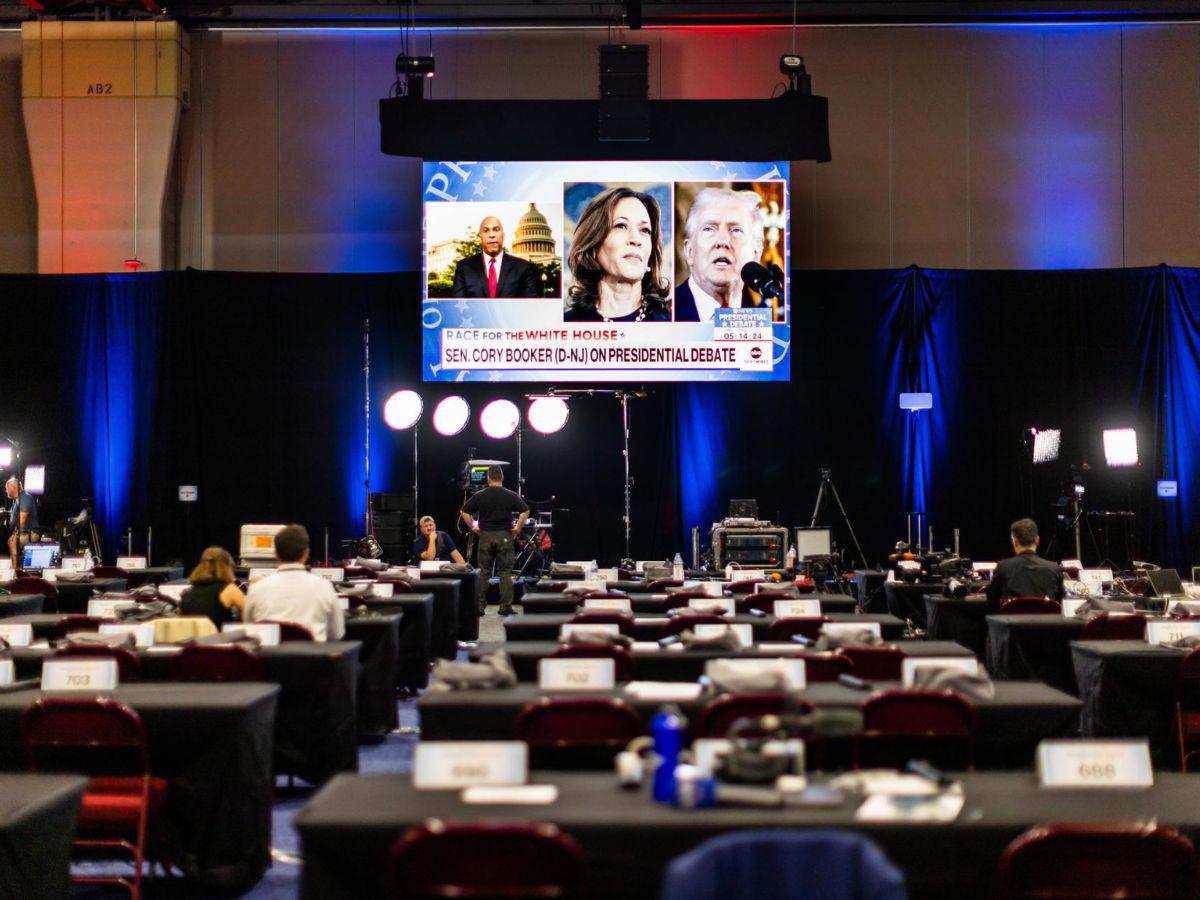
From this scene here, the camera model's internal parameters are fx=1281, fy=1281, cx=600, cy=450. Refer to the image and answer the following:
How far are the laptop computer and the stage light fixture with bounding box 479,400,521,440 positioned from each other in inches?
317

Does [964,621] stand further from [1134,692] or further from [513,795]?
[513,795]

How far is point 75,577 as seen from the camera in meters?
10.4

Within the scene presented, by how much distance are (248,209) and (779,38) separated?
7.08 m

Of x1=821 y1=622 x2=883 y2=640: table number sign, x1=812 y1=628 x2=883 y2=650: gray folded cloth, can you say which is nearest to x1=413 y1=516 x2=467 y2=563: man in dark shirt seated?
x1=821 y1=622 x2=883 y2=640: table number sign

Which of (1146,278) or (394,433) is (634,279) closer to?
(394,433)

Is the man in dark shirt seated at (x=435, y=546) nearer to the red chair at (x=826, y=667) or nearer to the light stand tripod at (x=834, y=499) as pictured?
the light stand tripod at (x=834, y=499)

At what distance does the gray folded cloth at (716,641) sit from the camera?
5867mm

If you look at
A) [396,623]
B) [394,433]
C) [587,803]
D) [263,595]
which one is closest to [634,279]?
[394,433]

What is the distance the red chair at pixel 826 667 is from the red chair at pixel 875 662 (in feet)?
0.41

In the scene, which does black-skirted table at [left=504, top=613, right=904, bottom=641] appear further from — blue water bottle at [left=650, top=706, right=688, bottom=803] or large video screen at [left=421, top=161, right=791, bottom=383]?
large video screen at [left=421, top=161, right=791, bottom=383]

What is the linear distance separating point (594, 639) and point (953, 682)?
6.00ft

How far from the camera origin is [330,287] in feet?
51.0

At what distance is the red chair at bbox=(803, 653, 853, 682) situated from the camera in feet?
17.8

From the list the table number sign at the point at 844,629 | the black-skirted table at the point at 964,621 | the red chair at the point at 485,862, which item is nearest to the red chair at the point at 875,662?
the table number sign at the point at 844,629
